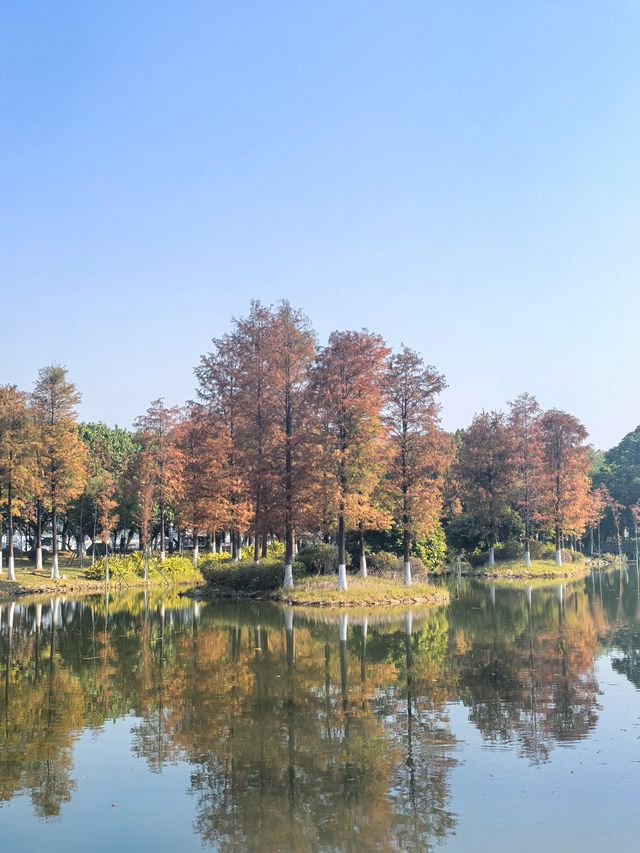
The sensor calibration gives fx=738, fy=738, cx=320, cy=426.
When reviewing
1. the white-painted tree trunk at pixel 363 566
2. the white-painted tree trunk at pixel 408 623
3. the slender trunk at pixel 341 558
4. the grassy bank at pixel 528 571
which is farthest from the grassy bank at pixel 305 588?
the grassy bank at pixel 528 571

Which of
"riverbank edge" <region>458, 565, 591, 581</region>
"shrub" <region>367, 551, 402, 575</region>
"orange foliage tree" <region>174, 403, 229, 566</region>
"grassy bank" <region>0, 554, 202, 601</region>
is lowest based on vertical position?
"riverbank edge" <region>458, 565, 591, 581</region>

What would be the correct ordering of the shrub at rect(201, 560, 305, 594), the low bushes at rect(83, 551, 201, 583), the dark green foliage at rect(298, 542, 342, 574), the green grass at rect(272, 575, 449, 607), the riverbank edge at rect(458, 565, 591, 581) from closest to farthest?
the green grass at rect(272, 575, 449, 607), the dark green foliage at rect(298, 542, 342, 574), the shrub at rect(201, 560, 305, 594), the low bushes at rect(83, 551, 201, 583), the riverbank edge at rect(458, 565, 591, 581)

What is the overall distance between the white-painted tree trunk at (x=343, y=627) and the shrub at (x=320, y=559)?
37.4 ft

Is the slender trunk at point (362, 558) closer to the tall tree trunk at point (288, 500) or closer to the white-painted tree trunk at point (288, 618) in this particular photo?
the tall tree trunk at point (288, 500)

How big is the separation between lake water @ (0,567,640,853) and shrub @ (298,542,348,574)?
1917 cm

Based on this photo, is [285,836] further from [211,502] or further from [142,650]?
[211,502]

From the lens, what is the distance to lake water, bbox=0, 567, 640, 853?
10625 millimetres

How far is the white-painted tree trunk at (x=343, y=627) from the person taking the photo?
94.2 feet

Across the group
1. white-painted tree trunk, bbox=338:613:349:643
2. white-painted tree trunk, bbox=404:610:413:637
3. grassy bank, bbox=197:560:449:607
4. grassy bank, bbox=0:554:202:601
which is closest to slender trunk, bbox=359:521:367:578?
grassy bank, bbox=197:560:449:607

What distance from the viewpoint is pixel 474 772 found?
12.8 metres

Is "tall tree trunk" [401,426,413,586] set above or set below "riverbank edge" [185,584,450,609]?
above

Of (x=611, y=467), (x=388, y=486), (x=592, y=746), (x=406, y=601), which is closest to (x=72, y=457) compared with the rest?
(x=388, y=486)

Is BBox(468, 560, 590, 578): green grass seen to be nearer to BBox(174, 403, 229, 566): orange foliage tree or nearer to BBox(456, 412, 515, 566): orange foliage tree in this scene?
BBox(456, 412, 515, 566): orange foliage tree

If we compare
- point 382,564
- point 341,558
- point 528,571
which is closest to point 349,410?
point 341,558
